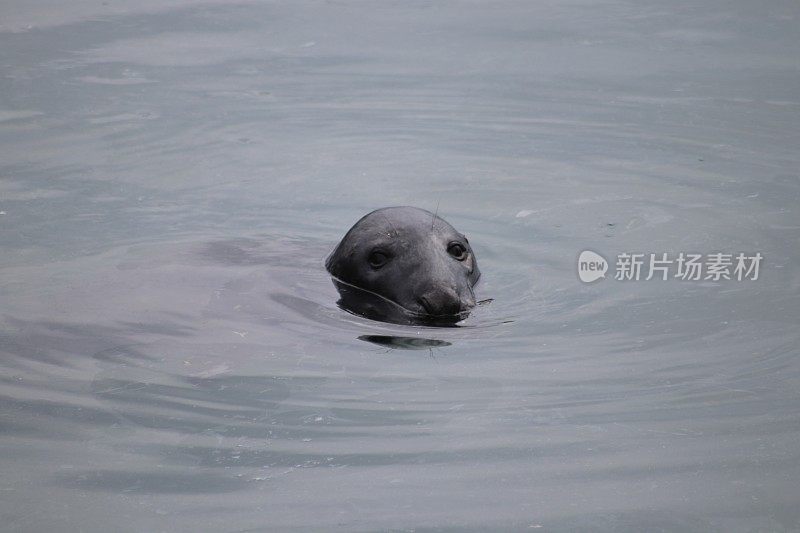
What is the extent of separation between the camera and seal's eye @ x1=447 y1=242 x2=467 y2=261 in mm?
8391

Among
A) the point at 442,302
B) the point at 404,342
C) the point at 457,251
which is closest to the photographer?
the point at 404,342

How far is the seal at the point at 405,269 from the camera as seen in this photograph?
771 centimetres

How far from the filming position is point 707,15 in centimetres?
1634

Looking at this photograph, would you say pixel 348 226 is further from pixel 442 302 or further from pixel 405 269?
pixel 442 302

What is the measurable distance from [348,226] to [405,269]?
2.05m

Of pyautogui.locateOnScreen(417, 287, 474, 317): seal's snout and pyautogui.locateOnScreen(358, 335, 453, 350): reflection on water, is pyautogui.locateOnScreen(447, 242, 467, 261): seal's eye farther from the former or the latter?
pyautogui.locateOnScreen(358, 335, 453, 350): reflection on water

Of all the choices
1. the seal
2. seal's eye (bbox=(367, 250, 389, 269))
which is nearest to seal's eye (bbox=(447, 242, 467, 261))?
the seal

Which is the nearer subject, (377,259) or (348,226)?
(377,259)

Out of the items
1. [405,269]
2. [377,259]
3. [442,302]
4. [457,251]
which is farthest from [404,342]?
[457,251]

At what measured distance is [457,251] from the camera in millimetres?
8453

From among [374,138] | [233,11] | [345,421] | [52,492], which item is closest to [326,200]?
[374,138]

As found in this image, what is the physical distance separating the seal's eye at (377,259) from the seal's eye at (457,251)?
0.43m

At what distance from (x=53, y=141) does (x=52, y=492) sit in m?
7.34

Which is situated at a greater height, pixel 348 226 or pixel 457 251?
pixel 457 251
